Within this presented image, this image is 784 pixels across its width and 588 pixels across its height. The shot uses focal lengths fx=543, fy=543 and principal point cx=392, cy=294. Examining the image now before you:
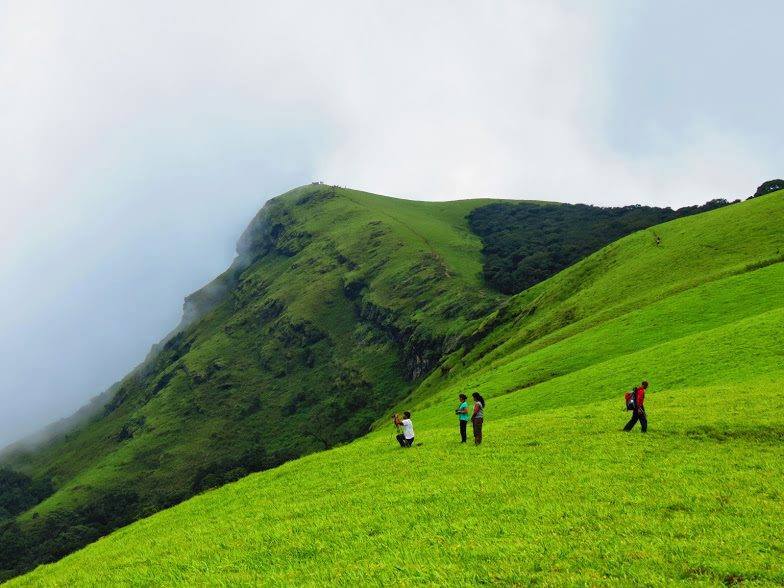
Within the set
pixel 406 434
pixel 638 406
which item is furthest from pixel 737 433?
pixel 406 434

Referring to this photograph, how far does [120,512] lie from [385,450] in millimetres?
191050

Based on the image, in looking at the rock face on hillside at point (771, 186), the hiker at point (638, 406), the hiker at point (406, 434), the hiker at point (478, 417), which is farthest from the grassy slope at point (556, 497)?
the rock face on hillside at point (771, 186)

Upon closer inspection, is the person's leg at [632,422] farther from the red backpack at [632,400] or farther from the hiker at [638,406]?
the red backpack at [632,400]

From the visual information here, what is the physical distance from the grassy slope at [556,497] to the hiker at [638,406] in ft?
2.61

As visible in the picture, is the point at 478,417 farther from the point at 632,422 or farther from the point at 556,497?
the point at 556,497

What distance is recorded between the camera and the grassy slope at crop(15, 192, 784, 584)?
16.2 metres

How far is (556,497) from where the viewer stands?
71.4 ft

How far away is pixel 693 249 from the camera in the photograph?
83312 millimetres

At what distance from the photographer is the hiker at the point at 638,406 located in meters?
30.5

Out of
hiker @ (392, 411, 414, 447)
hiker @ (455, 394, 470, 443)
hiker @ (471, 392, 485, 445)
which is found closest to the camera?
hiker @ (471, 392, 485, 445)

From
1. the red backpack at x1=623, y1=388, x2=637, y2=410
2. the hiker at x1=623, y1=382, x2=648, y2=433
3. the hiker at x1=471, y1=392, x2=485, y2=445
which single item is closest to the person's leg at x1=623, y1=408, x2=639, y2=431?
the hiker at x1=623, y1=382, x2=648, y2=433

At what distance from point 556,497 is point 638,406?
A: 457 inches

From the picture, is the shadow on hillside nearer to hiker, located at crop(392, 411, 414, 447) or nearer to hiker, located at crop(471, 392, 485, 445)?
hiker, located at crop(471, 392, 485, 445)

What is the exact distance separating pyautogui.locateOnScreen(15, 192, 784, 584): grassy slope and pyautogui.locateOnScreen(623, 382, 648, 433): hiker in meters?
0.80
